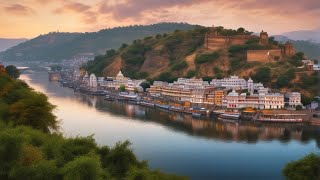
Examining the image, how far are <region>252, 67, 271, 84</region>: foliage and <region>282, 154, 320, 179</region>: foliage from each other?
940cm

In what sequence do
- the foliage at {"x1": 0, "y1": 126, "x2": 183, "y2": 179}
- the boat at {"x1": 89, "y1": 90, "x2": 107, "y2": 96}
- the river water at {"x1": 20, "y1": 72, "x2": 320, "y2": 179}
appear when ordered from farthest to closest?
the boat at {"x1": 89, "y1": 90, "x2": 107, "y2": 96}
the river water at {"x1": 20, "y1": 72, "x2": 320, "y2": 179}
the foliage at {"x1": 0, "y1": 126, "x2": 183, "y2": 179}

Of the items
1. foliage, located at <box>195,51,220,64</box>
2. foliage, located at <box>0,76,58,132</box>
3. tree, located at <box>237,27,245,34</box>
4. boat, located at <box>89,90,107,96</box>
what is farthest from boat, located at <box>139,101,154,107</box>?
foliage, located at <box>0,76,58,132</box>

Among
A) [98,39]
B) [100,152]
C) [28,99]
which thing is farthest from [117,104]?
[98,39]

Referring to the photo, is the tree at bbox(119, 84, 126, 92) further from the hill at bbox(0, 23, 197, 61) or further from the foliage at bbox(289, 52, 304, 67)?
the hill at bbox(0, 23, 197, 61)

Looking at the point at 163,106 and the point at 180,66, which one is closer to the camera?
the point at 163,106

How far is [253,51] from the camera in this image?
16188mm

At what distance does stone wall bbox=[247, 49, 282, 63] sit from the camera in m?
15.8

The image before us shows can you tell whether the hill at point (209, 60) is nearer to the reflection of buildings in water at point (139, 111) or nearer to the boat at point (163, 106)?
the boat at point (163, 106)

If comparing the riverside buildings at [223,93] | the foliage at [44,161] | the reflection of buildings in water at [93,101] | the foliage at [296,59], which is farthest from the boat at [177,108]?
the foliage at [44,161]

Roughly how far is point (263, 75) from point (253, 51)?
236cm

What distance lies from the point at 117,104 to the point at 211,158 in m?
7.42

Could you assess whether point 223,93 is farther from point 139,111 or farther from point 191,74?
point 191,74

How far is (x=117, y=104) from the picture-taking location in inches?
564

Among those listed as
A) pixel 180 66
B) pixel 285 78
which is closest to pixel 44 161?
pixel 285 78
